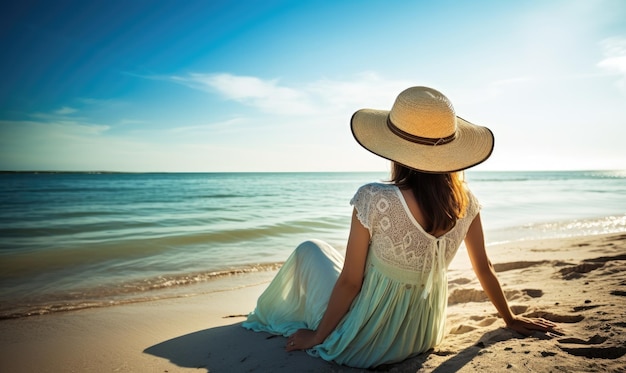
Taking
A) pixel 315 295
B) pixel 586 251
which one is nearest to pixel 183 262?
pixel 315 295

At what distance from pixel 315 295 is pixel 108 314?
106 inches

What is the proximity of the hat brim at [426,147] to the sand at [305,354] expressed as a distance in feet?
3.69

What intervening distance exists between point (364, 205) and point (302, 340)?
103 cm

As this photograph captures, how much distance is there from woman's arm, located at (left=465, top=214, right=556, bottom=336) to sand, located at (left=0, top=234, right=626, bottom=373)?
0.27 feet

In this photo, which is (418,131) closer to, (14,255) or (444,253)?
(444,253)

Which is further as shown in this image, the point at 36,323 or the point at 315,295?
the point at 36,323

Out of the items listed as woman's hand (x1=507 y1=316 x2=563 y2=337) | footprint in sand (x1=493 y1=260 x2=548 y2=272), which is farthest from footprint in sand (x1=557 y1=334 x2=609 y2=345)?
footprint in sand (x1=493 y1=260 x2=548 y2=272)

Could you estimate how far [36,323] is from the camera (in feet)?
11.3

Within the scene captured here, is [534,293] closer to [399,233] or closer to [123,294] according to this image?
[399,233]

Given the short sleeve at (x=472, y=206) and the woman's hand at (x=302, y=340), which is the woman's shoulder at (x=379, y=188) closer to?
the short sleeve at (x=472, y=206)

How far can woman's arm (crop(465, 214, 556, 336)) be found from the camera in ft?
6.72

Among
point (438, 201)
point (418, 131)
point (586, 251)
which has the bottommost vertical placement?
point (586, 251)

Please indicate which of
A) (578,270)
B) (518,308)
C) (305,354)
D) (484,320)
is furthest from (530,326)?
(578,270)

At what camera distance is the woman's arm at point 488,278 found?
2.05 meters
